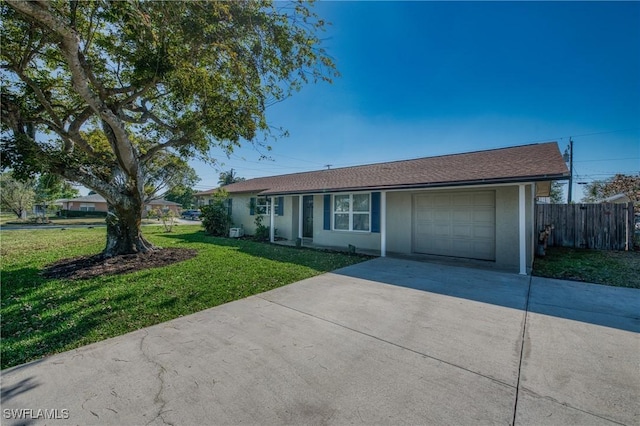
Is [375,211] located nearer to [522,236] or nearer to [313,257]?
[313,257]

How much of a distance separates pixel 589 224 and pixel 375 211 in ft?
29.1

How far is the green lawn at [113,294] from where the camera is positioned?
3652mm

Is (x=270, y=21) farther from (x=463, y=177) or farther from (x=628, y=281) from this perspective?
(x=628, y=281)

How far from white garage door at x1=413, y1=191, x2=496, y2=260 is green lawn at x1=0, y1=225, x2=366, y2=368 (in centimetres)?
294

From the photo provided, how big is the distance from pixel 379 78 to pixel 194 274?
950 centimetres

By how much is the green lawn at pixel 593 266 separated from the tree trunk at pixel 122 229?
11875mm

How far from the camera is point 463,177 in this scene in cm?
820

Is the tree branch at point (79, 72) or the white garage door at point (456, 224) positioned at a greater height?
the tree branch at point (79, 72)

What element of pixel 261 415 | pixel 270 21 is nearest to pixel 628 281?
pixel 261 415

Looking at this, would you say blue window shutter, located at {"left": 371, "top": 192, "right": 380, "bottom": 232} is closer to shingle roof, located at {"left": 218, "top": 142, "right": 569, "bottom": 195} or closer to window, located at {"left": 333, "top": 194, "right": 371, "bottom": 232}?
window, located at {"left": 333, "top": 194, "right": 371, "bottom": 232}

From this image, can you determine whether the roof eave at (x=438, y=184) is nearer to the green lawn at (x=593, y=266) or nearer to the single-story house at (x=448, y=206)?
the single-story house at (x=448, y=206)

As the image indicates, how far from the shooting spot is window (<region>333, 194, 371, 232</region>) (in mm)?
10938

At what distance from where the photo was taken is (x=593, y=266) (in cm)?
789

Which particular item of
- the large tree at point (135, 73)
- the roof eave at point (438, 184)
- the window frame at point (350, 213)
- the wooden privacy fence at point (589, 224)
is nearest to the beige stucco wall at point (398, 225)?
the window frame at point (350, 213)
